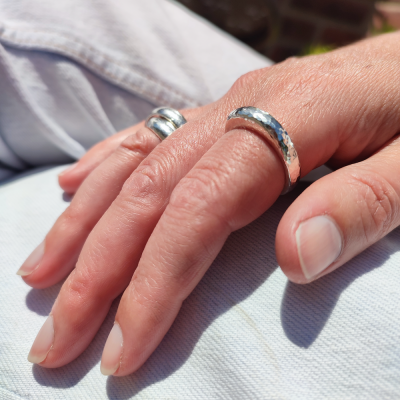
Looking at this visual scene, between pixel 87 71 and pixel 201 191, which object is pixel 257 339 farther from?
pixel 87 71

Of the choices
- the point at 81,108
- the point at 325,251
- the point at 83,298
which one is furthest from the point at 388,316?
the point at 81,108

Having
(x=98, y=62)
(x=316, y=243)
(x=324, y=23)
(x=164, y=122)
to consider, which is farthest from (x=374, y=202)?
(x=324, y=23)

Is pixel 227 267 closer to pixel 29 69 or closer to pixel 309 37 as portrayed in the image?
pixel 29 69

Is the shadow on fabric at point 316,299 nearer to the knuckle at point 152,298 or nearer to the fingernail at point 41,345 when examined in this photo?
the knuckle at point 152,298

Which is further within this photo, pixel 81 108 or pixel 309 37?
pixel 309 37

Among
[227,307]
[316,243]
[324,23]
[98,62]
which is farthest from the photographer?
[324,23]

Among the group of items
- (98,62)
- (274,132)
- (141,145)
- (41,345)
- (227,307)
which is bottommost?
(41,345)

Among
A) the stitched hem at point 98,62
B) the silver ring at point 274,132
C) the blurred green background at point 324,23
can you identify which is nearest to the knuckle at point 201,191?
the silver ring at point 274,132
